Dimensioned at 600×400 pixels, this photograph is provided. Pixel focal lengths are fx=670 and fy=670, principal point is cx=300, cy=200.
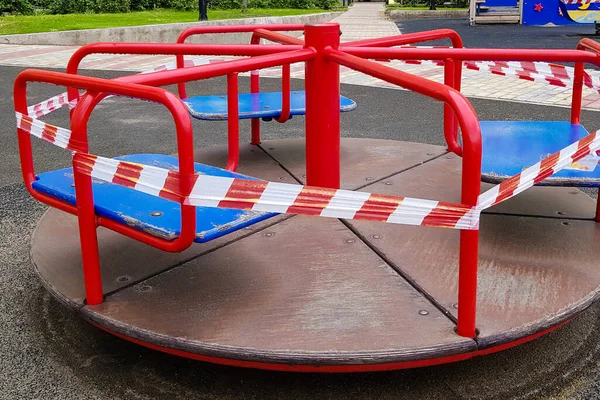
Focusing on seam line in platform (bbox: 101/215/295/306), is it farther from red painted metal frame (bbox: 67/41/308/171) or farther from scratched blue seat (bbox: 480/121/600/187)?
Result: scratched blue seat (bbox: 480/121/600/187)

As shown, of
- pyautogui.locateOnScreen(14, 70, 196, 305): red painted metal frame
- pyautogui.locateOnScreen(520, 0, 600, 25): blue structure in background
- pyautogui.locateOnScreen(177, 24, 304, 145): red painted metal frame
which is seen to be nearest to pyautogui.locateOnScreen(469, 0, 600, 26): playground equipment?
pyautogui.locateOnScreen(520, 0, 600, 25): blue structure in background

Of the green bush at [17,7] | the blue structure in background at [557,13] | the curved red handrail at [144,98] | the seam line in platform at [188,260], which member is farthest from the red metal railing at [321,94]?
the green bush at [17,7]

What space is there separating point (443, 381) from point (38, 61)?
9359 millimetres

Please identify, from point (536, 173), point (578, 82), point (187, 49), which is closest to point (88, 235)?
point (187, 49)

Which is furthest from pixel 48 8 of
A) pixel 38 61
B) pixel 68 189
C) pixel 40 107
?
pixel 68 189

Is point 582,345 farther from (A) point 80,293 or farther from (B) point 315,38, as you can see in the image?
(A) point 80,293

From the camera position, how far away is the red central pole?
9.89 feet

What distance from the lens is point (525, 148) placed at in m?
3.35

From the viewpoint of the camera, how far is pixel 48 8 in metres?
18.5

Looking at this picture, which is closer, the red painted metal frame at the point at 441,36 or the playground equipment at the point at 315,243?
the playground equipment at the point at 315,243

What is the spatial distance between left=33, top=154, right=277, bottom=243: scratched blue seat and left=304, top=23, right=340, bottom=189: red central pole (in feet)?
2.03

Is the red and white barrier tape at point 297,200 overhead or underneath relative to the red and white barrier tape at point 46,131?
underneath

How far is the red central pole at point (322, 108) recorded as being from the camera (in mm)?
3014

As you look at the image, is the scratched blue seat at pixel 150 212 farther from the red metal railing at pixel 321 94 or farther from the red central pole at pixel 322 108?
the red central pole at pixel 322 108
